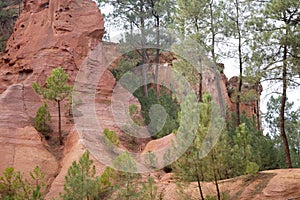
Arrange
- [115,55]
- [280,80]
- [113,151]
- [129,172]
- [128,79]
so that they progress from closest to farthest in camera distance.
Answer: [129,172] → [280,80] → [113,151] → [128,79] → [115,55]

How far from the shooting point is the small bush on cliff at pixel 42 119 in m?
16.7

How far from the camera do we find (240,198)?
10766 millimetres

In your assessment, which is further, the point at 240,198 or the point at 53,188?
the point at 53,188

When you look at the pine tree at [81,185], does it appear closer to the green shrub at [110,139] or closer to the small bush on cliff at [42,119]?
the green shrub at [110,139]

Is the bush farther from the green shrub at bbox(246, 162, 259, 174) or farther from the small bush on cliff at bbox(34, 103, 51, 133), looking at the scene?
the green shrub at bbox(246, 162, 259, 174)

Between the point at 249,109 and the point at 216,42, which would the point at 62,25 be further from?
the point at 249,109

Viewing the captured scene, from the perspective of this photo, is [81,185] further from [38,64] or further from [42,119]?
[38,64]

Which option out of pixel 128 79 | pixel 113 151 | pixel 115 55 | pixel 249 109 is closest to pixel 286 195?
pixel 113 151

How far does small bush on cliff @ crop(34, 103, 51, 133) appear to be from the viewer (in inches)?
656

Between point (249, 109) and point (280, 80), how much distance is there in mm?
20333

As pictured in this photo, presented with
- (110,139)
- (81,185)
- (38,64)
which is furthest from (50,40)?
(81,185)

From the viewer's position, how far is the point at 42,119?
16.8 m

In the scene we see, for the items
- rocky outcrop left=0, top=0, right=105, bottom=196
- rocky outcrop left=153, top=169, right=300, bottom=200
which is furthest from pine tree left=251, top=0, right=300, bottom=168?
rocky outcrop left=0, top=0, right=105, bottom=196

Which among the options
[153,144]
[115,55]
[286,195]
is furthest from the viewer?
[115,55]
